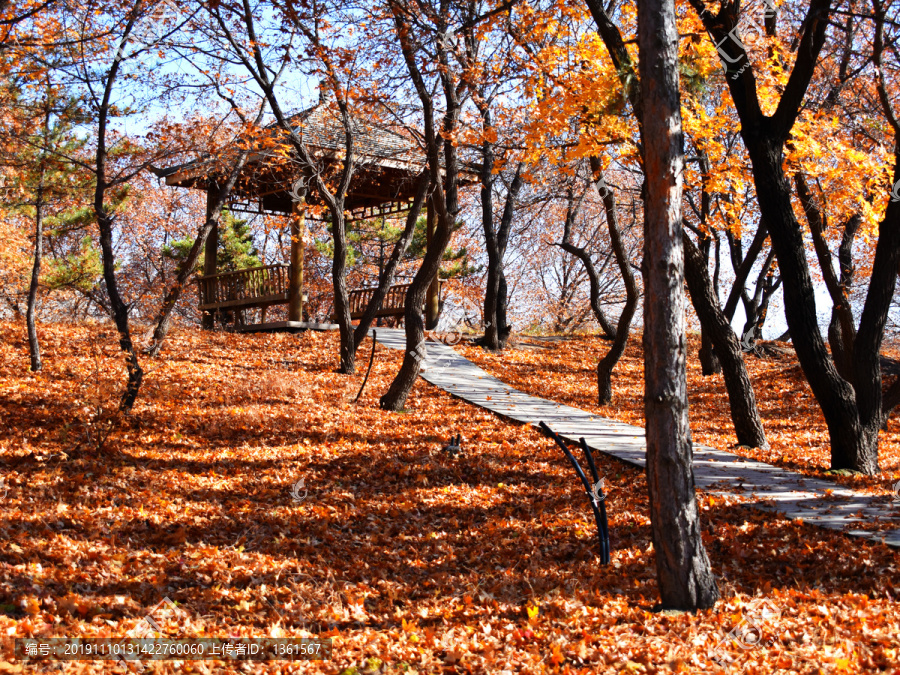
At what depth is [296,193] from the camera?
43.6 feet

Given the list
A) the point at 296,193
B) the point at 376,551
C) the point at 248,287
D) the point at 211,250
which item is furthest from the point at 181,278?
the point at 376,551

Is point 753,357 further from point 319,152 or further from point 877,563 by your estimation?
point 877,563

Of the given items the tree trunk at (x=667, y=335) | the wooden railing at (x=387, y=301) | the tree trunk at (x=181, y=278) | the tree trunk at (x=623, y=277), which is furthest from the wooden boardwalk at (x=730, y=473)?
the wooden railing at (x=387, y=301)

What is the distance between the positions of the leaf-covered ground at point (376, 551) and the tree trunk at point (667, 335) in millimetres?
331

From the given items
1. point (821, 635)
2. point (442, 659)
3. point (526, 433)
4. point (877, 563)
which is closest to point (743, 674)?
point (821, 635)

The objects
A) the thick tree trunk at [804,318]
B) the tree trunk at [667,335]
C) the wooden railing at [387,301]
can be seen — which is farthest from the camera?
the wooden railing at [387,301]

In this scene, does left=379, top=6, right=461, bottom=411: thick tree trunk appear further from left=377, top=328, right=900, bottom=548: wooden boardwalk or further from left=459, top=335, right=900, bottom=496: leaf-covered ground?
left=459, top=335, right=900, bottom=496: leaf-covered ground

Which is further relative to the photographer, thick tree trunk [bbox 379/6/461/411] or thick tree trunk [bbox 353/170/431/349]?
thick tree trunk [bbox 353/170/431/349]

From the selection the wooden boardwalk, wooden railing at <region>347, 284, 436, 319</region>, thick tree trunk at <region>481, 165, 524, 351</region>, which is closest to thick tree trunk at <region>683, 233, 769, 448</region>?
the wooden boardwalk

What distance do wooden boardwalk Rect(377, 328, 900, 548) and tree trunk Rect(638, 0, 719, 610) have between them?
2.13 m

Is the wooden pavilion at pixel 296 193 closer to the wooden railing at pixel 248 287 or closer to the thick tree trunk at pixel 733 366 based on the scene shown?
the wooden railing at pixel 248 287

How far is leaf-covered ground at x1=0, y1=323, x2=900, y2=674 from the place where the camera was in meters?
3.76

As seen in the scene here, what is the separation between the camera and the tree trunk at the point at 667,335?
160 inches

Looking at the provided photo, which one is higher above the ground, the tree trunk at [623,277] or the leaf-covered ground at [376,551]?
the tree trunk at [623,277]
